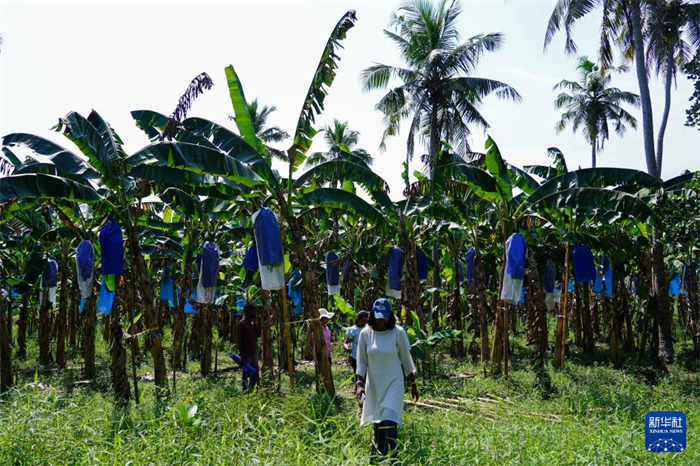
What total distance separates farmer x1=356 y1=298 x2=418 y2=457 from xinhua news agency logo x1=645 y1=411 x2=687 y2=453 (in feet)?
8.58

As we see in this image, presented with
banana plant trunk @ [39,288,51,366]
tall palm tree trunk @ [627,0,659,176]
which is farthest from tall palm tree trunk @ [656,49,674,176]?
banana plant trunk @ [39,288,51,366]

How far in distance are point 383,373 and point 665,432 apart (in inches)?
125

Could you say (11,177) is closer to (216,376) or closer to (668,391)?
(216,376)

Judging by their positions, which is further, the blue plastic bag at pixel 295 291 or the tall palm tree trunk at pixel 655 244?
the blue plastic bag at pixel 295 291

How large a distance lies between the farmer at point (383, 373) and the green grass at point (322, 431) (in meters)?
0.23

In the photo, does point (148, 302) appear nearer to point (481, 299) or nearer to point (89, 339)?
point (89, 339)

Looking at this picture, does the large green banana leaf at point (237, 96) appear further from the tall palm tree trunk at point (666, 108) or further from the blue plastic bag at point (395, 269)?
the tall palm tree trunk at point (666, 108)

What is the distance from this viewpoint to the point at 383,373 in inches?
220

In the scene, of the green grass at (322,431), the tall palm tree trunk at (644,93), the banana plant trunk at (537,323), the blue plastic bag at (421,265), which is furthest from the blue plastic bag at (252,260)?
the tall palm tree trunk at (644,93)

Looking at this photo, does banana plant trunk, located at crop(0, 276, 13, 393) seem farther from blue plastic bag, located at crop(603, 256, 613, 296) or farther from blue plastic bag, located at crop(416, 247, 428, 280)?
blue plastic bag, located at crop(603, 256, 613, 296)

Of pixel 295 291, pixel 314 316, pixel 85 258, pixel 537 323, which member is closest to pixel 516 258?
pixel 537 323

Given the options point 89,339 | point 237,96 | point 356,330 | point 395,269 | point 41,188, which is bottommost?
point 89,339

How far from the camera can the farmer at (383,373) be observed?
18.0 ft

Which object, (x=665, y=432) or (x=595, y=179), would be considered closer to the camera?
(x=665, y=432)
